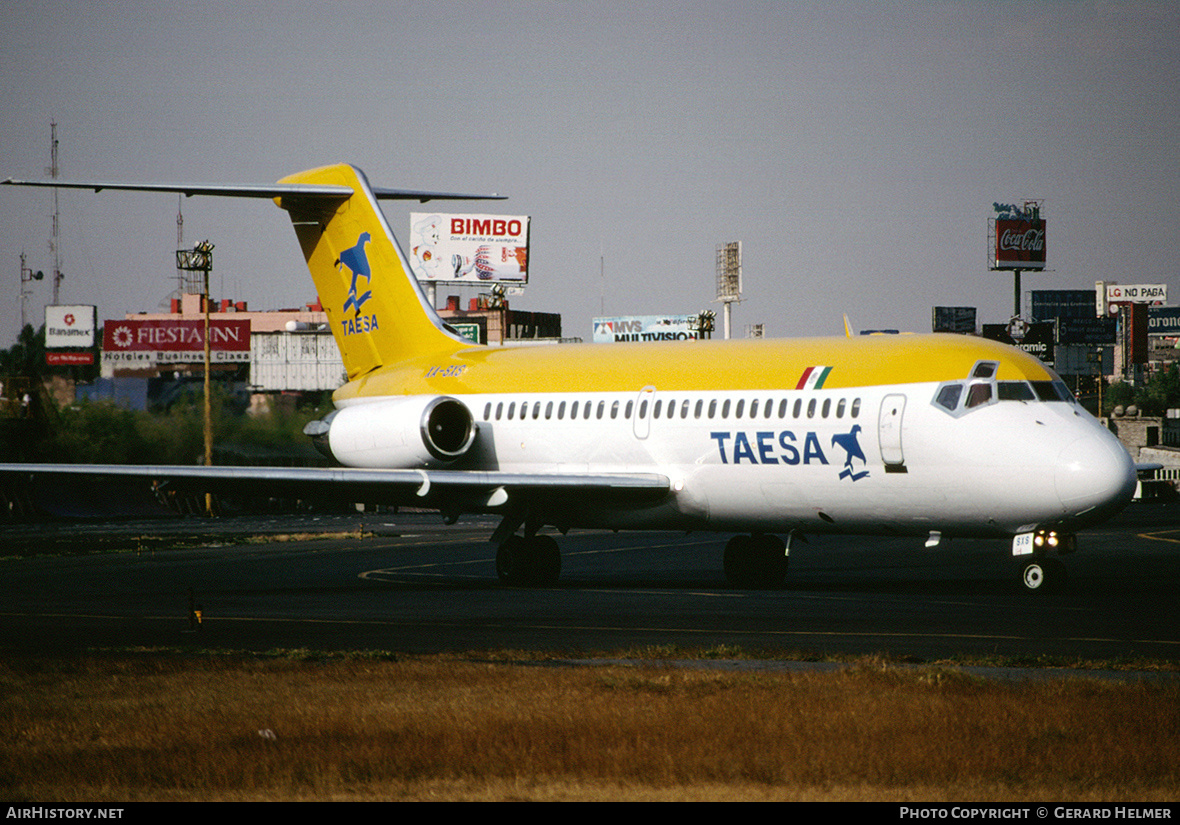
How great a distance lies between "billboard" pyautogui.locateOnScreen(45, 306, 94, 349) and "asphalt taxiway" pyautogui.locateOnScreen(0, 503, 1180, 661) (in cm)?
9934

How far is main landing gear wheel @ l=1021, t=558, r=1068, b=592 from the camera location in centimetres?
2303

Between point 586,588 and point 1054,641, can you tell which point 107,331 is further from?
point 1054,641

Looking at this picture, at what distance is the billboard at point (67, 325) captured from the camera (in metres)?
135

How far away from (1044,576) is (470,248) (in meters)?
84.4

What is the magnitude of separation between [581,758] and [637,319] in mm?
111428

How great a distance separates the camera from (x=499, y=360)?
3003 cm

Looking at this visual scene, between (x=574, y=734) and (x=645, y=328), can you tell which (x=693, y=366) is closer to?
(x=574, y=734)

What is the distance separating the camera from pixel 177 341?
145 metres

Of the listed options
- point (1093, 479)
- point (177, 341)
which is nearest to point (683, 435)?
point (1093, 479)

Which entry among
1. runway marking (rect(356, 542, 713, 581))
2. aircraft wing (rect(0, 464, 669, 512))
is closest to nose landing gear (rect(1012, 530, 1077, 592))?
aircraft wing (rect(0, 464, 669, 512))

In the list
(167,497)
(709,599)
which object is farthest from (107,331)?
(709,599)

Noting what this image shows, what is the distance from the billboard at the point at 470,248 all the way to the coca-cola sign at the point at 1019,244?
1373 inches

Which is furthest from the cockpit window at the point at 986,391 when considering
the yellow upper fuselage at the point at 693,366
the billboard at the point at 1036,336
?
the billboard at the point at 1036,336

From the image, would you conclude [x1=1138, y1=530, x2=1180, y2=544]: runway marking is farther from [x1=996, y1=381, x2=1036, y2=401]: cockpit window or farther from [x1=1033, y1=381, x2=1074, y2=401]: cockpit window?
[x1=996, y1=381, x2=1036, y2=401]: cockpit window
